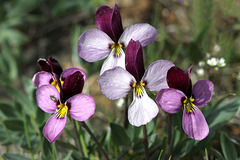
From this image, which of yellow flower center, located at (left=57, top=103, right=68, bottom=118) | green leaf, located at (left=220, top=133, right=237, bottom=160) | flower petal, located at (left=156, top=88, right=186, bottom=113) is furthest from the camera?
green leaf, located at (left=220, top=133, right=237, bottom=160)

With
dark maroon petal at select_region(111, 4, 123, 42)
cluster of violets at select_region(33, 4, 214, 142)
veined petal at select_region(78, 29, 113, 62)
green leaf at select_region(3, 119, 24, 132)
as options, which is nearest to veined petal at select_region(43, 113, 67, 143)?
cluster of violets at select_region(33, 4, 214, 142)

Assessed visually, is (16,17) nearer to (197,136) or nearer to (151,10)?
(151,10)

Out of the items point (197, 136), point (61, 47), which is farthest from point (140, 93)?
point (61, 47)

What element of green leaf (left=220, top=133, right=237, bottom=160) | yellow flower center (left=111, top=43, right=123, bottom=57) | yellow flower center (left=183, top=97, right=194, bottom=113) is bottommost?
green leaf (left=220, top=133, right=237, bottom=160)

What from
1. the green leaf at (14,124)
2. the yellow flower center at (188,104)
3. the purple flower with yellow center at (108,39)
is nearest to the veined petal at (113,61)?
the purple flower with yellow center at (108,39)

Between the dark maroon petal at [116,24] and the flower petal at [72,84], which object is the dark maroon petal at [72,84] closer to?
the flower petal at [72,84]

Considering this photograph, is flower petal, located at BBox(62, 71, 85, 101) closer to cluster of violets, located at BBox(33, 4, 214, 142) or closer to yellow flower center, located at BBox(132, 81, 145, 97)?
cluster of violets, located at BBox(33, 4, 214, 142)

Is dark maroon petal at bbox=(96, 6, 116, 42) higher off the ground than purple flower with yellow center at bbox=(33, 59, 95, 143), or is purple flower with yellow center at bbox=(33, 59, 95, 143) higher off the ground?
dark maroon petal at bbox=(96, 6, 116, 42)
